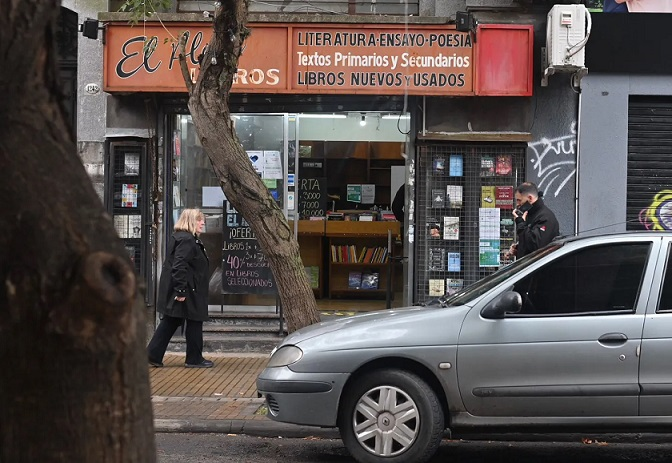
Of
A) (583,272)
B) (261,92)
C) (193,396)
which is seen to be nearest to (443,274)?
(261,92)

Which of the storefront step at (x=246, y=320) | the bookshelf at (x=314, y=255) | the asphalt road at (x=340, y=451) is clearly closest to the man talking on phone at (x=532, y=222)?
the asphalt road at (x=340, y=451)

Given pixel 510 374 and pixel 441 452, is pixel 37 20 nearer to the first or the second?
pixel 510 374

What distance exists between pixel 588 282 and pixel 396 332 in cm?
140

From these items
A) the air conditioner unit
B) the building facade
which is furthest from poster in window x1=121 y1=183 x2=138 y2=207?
the air conditioner unit

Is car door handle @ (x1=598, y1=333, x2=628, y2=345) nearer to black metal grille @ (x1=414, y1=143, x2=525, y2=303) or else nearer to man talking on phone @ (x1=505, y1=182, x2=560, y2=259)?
man talking on phone @ (x1=505, y1=182, x2=560, y2=259)

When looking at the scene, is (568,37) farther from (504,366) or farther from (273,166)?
(504,366)

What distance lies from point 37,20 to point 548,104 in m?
9.84

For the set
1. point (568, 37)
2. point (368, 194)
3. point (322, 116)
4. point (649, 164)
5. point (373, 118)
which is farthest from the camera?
point (368, 194)

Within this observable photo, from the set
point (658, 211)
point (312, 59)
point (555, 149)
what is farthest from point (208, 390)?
point (658, 211)

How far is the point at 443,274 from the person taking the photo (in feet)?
38.8

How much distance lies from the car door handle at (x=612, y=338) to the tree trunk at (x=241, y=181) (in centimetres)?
274

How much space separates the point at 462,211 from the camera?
1179 centimetres

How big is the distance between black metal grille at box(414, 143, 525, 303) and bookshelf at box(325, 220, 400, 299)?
2.18 metres

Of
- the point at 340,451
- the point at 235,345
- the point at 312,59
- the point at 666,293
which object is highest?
the point at 312,59
